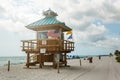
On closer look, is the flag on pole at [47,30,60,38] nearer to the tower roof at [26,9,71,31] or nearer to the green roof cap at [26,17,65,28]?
the tower roof at [26,9,71,31]

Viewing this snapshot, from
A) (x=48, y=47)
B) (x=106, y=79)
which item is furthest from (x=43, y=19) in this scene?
(x=106, y=79)

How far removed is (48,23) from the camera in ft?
87.6

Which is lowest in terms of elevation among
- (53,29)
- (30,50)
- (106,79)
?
(106,79)

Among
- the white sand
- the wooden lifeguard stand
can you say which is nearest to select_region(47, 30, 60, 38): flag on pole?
the wooden lifeguard stand

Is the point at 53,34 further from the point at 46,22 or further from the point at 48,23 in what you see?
the point at 46,22

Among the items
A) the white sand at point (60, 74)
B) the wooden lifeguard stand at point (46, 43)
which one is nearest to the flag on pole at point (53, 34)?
the wooden lifeguard stand at point (46, 43)

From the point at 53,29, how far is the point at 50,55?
11.2 feet

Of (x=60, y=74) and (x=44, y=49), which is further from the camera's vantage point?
(x=44, y=49)

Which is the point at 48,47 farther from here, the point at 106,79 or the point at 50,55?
the point at 106,79

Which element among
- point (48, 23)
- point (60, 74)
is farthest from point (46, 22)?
point (60, 74)

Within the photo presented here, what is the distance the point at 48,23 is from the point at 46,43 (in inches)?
91.5

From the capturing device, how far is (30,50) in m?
26.8

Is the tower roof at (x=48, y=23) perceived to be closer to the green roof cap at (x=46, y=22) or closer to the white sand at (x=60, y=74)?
the green roof cap at (x=46, y=22)

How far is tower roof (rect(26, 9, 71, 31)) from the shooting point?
87.0 ft
